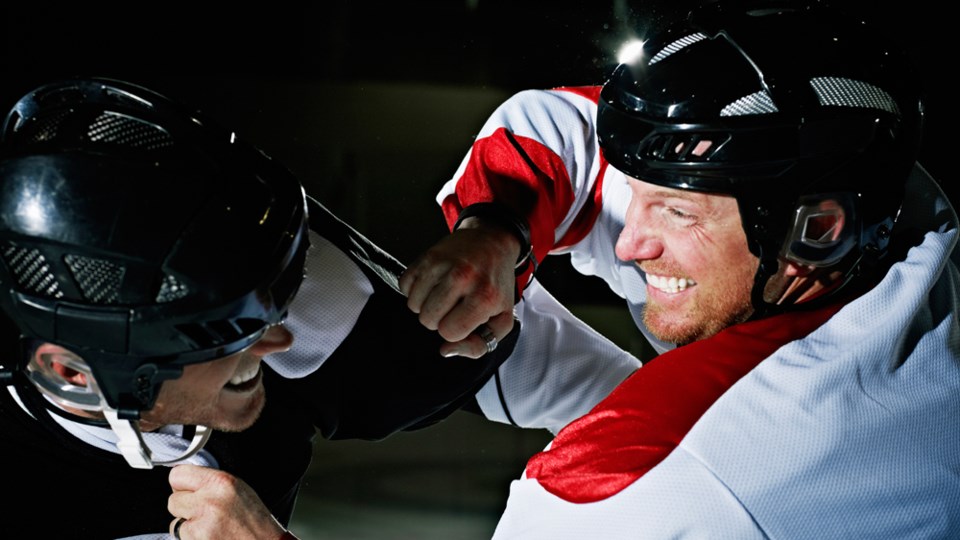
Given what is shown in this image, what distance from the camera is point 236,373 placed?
112 centimetres

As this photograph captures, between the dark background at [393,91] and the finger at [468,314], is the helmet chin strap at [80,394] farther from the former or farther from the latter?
the dark background at [393,91]

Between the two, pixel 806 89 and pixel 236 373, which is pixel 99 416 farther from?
pixel 806 89

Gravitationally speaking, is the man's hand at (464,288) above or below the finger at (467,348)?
above

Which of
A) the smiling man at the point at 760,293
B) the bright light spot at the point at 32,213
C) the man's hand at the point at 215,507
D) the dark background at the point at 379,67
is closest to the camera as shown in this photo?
the bright light spot at the point at 32,213

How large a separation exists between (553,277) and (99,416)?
1.64m

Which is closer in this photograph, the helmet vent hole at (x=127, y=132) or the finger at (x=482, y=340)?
the helmet vent hole at (x=127, y=132)

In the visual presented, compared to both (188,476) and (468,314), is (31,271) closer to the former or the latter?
(188,476)

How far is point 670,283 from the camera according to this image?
4.30 ft

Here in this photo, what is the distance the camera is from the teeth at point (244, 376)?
113 cm

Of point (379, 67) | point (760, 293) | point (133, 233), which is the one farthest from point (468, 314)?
point (379, 67)

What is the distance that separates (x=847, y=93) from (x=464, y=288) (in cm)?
50

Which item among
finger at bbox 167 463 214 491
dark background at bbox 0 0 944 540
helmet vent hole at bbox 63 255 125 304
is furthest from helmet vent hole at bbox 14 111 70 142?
dark background at bbox 0 0 944 540

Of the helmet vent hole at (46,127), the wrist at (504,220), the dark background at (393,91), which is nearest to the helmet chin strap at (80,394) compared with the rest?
the helmet vent hole at (46,127)

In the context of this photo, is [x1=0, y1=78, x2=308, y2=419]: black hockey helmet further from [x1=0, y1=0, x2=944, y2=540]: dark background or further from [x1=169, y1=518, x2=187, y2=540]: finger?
[x1=0, y1=0, x2=944, y2=540]: dark background
